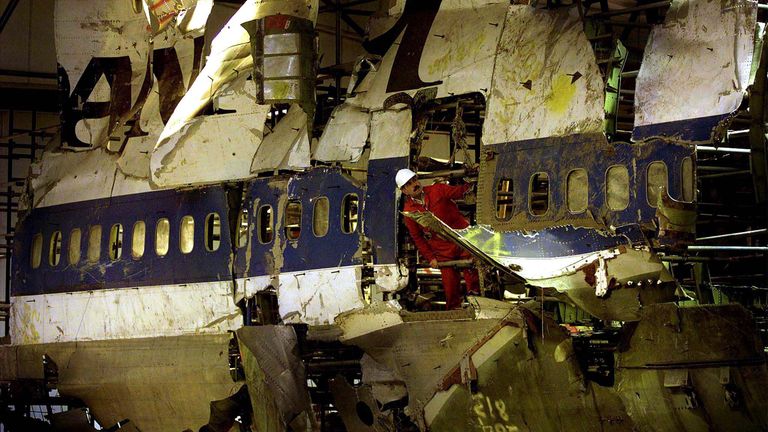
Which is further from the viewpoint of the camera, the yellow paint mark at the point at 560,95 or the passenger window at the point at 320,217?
the passenger window at the point at 320,217

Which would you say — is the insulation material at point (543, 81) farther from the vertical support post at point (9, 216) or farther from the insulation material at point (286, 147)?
the vertical support post at point (9, 216)

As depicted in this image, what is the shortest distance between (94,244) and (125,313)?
1.42m

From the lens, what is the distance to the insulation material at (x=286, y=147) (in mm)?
13891

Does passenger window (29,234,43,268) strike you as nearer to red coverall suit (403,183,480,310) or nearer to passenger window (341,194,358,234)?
passenger window (341,194,358,234)

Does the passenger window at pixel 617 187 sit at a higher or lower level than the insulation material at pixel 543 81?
lower

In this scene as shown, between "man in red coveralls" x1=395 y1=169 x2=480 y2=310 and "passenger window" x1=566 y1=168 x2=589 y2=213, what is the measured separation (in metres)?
1.57

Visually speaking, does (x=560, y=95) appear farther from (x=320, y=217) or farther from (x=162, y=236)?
(x=162, y=236)

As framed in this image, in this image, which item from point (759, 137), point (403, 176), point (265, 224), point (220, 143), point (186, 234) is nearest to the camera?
point (759, 137)

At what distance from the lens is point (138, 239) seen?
53.3ft

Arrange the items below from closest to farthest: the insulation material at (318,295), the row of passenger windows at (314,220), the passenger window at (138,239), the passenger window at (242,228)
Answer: the insulation material at (318,295) < the row of passenger windows at (314,220) < the passenger window at (242,228) < the passenger window at (138,239)

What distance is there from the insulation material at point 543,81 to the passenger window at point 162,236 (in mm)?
5689

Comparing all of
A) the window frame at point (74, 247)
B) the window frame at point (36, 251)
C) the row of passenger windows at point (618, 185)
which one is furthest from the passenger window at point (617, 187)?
the window frame at point (36, 251)

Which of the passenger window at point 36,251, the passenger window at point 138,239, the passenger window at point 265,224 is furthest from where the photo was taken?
the passenger window at point 36,251

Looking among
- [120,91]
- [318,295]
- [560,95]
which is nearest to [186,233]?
[318,295]
